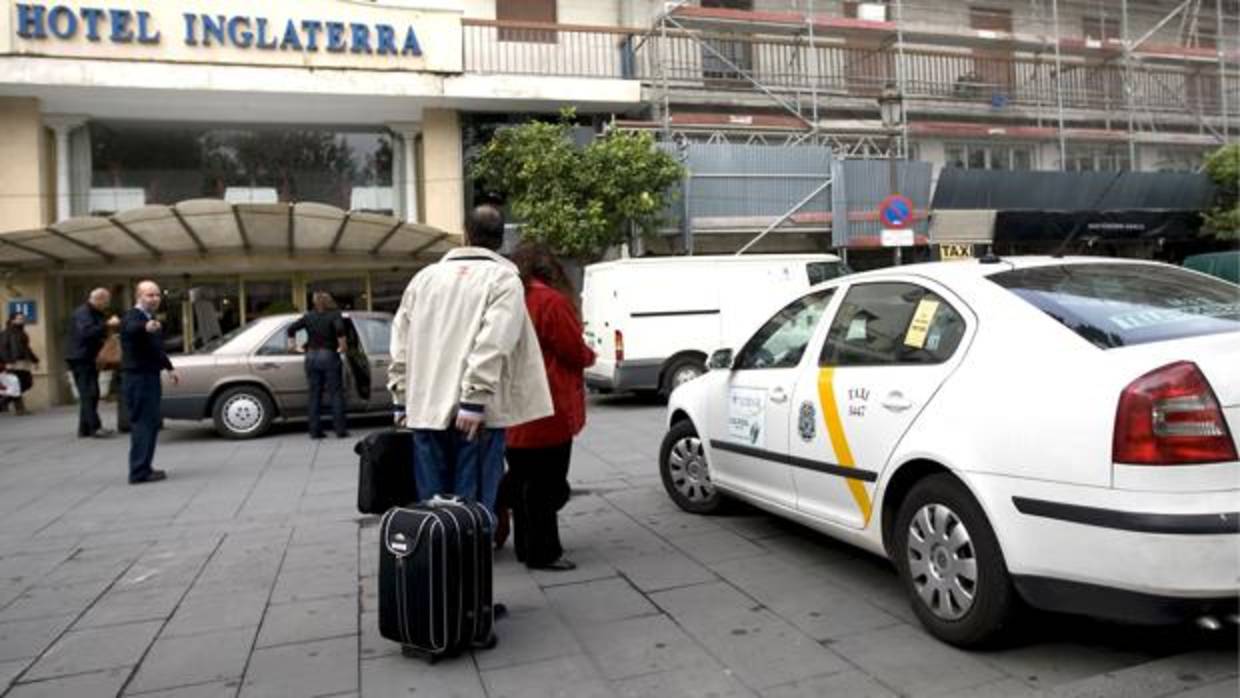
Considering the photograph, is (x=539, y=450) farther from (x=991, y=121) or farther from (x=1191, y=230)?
(x=1191, y=230)

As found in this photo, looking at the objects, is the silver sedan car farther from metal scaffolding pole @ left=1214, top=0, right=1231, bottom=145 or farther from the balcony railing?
metal scaffolding pole @ left=1214, top=0, right=1231, bottom=145

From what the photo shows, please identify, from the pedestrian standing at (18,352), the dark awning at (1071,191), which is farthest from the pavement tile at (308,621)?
the dark awning at (1071,191)

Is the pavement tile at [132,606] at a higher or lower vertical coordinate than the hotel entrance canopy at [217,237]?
lower

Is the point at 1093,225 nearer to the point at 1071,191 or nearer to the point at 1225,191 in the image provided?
the point at 1071,191

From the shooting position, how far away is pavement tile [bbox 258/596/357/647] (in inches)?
156

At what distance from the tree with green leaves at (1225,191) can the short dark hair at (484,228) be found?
20.5 m

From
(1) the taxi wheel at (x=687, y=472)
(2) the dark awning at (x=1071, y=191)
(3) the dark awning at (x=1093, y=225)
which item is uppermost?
(2) the dark awning at (x=1071, y=191)

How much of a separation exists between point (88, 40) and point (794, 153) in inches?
486

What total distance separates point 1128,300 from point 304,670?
3.61 meters

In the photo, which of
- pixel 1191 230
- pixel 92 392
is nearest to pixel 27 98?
pixel 92 392

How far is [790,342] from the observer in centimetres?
482

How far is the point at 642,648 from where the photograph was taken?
3695 millimetres

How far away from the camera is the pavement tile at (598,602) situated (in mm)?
4078

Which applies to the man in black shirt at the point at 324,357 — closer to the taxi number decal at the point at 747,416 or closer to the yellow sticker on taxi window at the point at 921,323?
the taxi number decal at the point at 747,416
